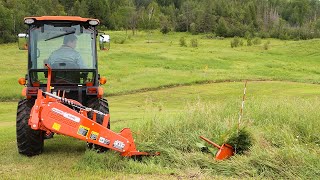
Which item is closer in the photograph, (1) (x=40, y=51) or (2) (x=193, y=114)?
(1) (x=40, y=51)

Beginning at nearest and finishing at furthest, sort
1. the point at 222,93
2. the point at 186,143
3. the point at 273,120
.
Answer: the point at 186,143
the point at 273,120
the point at 222,93

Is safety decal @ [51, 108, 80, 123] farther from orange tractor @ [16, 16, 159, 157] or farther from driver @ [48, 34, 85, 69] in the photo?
driver @ [48, 34, 85, 69]

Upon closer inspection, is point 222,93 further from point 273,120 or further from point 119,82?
point 273,120

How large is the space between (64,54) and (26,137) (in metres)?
1.90

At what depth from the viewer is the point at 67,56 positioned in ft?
31.9

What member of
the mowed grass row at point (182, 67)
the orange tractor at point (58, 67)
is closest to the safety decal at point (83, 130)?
the orange tractor at point (58, 67)

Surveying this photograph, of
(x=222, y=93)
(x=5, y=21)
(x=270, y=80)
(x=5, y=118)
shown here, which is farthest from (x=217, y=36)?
(x=5, y=118)

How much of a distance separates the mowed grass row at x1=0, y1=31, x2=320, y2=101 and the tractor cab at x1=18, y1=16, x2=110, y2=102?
15.5m

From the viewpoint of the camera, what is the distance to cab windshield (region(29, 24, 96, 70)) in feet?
31.9

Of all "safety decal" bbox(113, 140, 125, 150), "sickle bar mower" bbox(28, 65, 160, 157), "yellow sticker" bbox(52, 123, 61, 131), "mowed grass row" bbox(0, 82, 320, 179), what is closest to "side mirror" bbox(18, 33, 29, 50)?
"mowed grass row" bbox(0, 82, 320, 179)

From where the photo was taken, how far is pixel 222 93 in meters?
25.8

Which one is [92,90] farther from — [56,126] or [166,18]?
[166,18]

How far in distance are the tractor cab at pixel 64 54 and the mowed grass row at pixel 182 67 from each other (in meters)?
15.5

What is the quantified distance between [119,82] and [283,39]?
5369 cm
